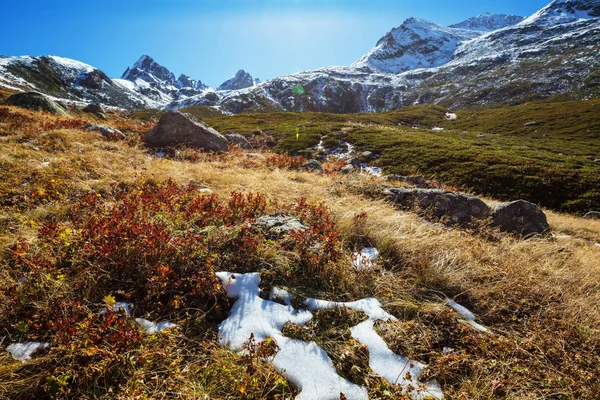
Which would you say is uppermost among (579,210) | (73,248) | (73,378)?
(73,248)

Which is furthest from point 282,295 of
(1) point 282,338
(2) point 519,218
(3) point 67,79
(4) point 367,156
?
(3) point 67,79

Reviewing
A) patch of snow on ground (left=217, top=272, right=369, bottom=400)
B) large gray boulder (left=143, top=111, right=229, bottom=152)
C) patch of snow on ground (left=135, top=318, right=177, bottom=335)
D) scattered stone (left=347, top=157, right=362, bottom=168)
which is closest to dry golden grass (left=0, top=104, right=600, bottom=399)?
patch of snow on ground (left=217, top=272, right=369, bottom=400)

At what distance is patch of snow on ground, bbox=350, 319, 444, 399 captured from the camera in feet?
7.43

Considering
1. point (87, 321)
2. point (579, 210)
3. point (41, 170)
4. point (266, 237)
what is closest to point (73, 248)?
point (87, 321)

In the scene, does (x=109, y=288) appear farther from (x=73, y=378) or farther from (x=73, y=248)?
(x=73, y=378)

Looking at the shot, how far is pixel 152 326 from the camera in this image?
8.29 feet

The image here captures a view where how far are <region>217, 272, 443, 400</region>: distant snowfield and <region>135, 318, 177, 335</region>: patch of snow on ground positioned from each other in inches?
19.7

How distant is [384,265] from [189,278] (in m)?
2.73

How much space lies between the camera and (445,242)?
4664 mm

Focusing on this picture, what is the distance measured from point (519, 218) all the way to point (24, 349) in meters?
10.9

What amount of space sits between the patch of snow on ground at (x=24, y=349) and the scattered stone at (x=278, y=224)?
265 centimetres

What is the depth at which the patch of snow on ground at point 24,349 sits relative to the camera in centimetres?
205

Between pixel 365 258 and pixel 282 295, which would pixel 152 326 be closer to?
pixel 282 295

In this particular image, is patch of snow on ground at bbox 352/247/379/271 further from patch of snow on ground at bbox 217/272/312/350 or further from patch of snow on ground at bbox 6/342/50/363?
patch of snow on ground at bbox 6/342/50/363
